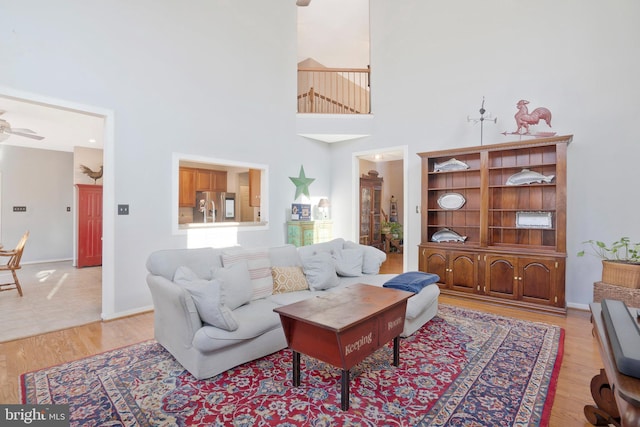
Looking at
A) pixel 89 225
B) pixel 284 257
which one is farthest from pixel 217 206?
pixel 284 257

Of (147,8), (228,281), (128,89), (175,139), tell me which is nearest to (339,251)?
(228,281)

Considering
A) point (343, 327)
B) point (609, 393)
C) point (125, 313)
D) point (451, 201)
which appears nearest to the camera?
point (609, 393)

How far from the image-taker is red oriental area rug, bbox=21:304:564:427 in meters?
1.81

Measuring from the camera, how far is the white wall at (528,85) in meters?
3.67

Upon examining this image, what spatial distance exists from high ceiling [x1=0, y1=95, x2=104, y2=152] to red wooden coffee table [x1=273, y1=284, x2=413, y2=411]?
3632mm

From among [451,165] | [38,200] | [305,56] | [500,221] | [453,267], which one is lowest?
[453,267]

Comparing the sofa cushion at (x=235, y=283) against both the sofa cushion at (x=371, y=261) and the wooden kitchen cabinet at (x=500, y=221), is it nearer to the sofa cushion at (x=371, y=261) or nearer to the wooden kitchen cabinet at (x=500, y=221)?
the sofa cushion at (x=371, y=261)

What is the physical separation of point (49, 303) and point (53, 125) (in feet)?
10.8

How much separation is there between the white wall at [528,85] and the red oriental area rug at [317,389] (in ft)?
7.29

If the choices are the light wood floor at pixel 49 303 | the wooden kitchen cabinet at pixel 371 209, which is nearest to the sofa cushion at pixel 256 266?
the light wood floor at pixel 49 303

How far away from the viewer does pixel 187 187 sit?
23.0 ft

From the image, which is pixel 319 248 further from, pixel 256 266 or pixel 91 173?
pixel 91 173

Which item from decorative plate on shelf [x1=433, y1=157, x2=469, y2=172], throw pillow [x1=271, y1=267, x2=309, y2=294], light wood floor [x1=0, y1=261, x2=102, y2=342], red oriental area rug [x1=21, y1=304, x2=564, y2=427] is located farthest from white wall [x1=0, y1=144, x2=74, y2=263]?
decorative plate on shelf [x1=433, y1=157, x2=469, y2=172]

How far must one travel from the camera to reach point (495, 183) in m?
4.38
